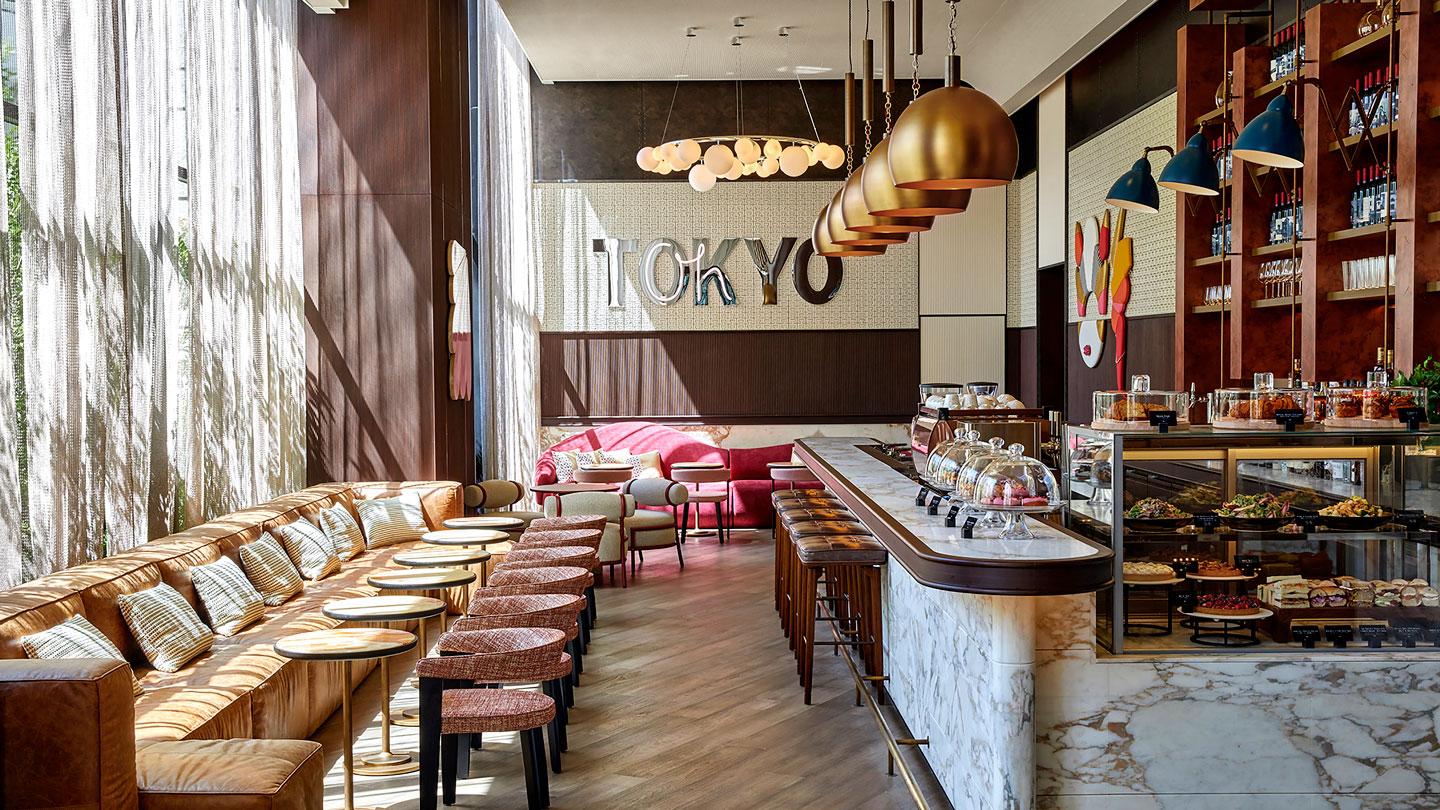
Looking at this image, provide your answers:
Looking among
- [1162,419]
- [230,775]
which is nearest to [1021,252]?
[1162,419]

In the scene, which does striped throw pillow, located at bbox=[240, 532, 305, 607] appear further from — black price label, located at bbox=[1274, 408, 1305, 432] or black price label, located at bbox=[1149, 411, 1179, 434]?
black price label, located at bbox=[1274, 408, 1305, 432]

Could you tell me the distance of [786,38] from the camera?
1091 cm

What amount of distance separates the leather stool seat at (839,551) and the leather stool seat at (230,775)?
229cm

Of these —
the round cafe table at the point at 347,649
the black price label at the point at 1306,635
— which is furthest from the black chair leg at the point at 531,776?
the black price label at the point at 1306,635

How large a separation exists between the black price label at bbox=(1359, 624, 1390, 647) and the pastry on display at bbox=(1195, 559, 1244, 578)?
425mm

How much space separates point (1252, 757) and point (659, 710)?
281cm

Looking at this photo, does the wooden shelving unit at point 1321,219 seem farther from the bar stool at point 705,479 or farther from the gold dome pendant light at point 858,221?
the bar stool at point 705,479

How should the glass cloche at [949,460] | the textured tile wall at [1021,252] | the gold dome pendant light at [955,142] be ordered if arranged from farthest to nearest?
the textured tile wall at [1021,252]
the glass cloche at [949,460]
the gold dome pendant light at [955,142]

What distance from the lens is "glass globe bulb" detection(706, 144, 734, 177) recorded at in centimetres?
937

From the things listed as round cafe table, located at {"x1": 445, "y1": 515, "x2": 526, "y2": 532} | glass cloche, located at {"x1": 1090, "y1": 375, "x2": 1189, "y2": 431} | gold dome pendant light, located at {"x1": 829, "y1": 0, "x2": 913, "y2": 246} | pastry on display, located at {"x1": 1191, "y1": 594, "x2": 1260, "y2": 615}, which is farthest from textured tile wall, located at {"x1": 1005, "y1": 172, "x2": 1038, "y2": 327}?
pastry on display, located at {"x1": 1191, "y1": 594, "x2": 1260, "y2": 615}

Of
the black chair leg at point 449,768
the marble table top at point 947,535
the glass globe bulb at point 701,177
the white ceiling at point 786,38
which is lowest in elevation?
the black chair leg at point 449,768

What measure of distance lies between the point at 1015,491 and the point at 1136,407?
1.82ft

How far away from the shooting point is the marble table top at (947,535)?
3365 mm

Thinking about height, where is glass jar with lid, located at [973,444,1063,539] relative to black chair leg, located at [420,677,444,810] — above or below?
above
